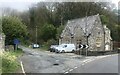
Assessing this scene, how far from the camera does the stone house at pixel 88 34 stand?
61.3ft

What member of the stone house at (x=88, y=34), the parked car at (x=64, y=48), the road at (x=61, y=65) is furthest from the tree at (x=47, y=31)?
the parked car at (x=64, y=48)

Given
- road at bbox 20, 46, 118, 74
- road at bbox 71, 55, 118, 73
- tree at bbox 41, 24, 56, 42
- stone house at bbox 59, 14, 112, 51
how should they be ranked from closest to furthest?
road at bbox 71, 55, 118, 73 → road at bbox 20, 46, 118, 74 → tree at bbox 41, 24, 56, 42 → stone house at bbox 59, 14, 112, 51

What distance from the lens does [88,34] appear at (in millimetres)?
21938

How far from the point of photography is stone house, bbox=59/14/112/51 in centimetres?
1868

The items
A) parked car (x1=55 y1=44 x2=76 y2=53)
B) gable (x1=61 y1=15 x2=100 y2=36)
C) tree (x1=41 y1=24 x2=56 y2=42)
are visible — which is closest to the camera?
tree (x1=41 y1=24 x2=56 y2=42)

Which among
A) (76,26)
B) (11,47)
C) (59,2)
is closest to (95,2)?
(76,26)

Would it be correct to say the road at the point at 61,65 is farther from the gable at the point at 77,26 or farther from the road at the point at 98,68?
the gable at the point at 77,26

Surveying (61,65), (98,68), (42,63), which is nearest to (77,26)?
(42,63)

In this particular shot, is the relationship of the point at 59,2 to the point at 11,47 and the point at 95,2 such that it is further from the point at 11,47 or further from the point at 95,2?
the point at 11,47

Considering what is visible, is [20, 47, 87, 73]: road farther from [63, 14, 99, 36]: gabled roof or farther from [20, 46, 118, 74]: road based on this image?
[63, 14, 99, 36]: gabled roof

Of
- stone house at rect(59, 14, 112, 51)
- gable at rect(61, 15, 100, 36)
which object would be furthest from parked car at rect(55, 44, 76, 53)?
gable at rect(61, 15, 100, 36)

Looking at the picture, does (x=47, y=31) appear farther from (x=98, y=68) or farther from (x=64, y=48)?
(x=64, y=48)

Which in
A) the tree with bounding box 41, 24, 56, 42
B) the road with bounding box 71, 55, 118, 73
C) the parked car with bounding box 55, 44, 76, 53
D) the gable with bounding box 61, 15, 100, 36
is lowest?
the road with bounding box 71, 55, 118, 73

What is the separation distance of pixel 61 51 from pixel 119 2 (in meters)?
12.6
